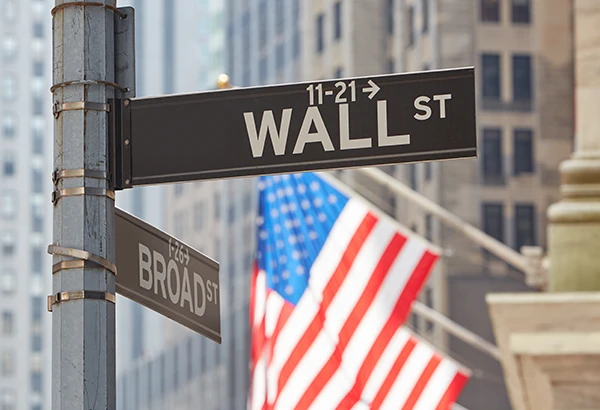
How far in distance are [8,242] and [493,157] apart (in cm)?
8767

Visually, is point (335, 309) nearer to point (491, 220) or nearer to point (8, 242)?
point (491, 220)

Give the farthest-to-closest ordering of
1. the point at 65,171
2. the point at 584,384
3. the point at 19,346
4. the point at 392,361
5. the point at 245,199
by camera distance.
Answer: the point at 19,346, the point at 245,199, the point at 392,361, the point at 584,384, the point at 65,171

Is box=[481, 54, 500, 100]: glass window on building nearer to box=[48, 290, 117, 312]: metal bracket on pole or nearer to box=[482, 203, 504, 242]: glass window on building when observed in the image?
box=[482, 203, 504, 242]: glass window on building

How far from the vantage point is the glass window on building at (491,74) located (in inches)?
2682

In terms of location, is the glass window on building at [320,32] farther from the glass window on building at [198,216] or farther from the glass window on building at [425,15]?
the glass window on building at [198,216]

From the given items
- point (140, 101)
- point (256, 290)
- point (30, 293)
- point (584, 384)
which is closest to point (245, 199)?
point (30, 293)

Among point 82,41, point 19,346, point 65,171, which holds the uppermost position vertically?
point 82,41

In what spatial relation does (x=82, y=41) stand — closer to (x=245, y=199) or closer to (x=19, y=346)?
(x=245, y=199)

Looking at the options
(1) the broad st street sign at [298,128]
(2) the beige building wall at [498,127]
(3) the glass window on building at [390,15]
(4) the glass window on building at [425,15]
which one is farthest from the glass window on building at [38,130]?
(1) the broad st street sign at [298,128]

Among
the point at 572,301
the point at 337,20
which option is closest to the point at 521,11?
the point at 337,20

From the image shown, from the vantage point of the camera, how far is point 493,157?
223 feet

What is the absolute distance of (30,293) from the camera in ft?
479

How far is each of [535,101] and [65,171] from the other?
63.9 meters

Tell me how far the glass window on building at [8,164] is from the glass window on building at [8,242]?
19.1 ft
